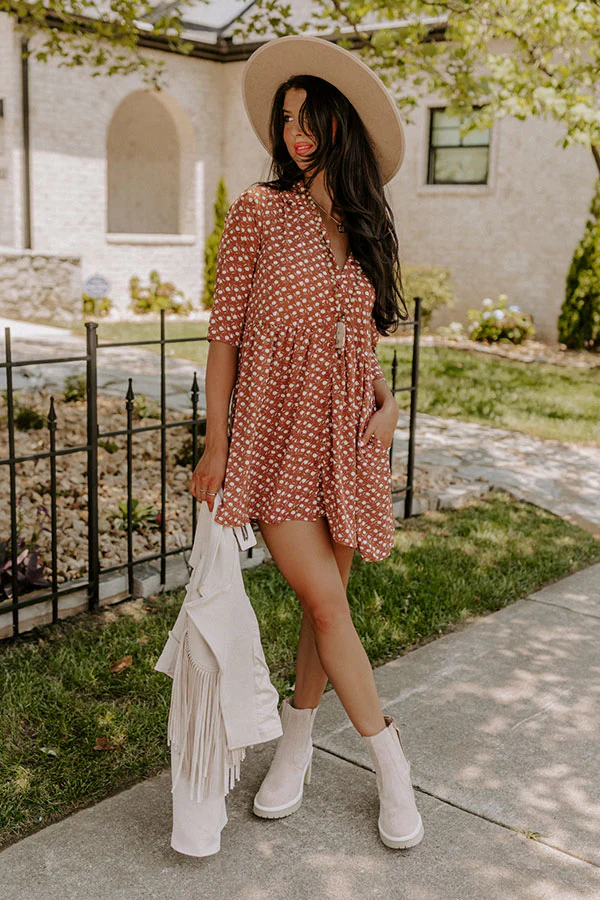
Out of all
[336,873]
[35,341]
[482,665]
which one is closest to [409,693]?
[482,665]

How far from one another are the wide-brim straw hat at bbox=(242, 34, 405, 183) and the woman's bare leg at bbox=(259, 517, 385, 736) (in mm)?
988

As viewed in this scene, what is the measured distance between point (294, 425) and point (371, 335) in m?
0.36

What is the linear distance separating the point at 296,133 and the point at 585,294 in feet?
33.8

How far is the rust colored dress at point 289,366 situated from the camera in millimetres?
2291

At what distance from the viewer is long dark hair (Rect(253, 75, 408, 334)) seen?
7.72ft

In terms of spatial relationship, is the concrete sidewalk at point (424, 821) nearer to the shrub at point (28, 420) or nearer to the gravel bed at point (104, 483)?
the gravel bed at point (104, 483)

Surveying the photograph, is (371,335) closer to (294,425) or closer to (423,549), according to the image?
(294,425)

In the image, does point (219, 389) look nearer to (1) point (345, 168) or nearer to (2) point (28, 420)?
(1) point (345, 168)

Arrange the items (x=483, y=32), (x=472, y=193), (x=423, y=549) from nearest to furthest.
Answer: (x=423, y=549) → (x=483, y=32) → (x=472, y=193)

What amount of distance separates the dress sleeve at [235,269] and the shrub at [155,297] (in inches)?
482

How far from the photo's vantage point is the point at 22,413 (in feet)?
21.0

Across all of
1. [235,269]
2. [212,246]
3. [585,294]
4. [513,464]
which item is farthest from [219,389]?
[212,246]

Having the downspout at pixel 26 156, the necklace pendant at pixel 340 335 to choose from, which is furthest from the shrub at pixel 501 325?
the necklace pendant at pixel 340 335

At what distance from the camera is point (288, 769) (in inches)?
102
